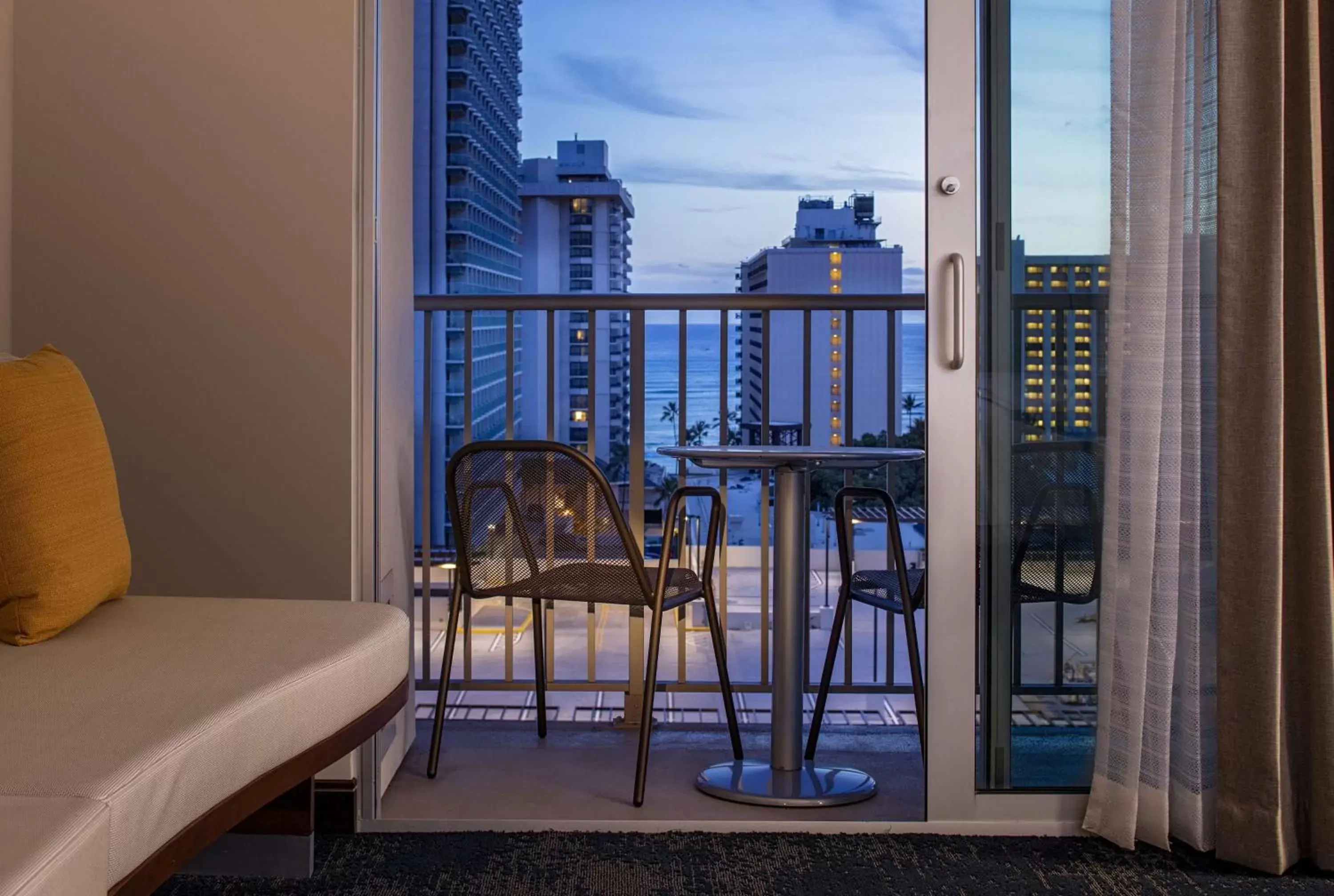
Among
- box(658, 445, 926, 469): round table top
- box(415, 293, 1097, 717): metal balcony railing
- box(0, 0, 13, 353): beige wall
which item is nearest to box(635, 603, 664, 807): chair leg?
box(658, 445, 926, 469): round table top

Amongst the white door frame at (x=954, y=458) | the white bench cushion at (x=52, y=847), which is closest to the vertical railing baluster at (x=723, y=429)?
the white door frame at (x=954, y=458)

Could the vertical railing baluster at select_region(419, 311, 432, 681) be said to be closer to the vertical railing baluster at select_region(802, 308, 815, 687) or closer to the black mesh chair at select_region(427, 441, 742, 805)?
the black mesh chair at select_region(427, 441, 742, 805)

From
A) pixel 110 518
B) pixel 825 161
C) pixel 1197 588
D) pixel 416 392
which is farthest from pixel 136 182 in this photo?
pixel 825 161

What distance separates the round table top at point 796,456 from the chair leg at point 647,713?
1.22ft

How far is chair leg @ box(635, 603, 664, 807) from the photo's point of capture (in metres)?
2.69

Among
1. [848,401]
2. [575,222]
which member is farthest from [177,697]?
[575,222]

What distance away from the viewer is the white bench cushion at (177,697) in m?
1.33

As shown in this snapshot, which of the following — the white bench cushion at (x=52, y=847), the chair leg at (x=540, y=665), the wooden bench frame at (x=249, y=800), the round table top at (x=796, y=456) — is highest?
the round table top at (x=796, y=456)

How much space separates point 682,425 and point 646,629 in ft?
2.39

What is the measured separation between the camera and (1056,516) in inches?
98.0

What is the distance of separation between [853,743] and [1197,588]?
Answer: 116 centimetres

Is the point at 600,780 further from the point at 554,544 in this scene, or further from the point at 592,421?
the point at 592,421

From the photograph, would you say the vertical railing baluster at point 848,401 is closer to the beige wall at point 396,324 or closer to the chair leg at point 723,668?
the chair leg at point 723,668

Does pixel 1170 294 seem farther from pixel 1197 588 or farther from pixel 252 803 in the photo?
pixel 252 803
